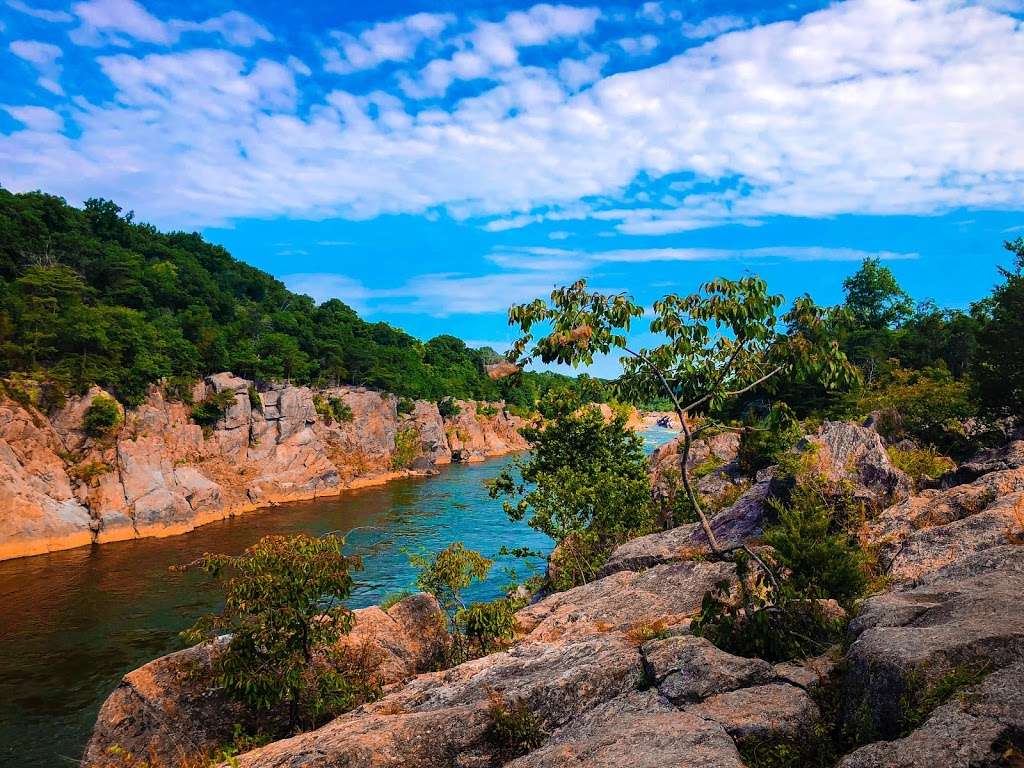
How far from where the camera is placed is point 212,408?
65.1 metres

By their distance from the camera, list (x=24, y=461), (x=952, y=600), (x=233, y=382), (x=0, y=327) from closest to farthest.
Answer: (x=952, y=600) → (x=24, y=461) → (x=0, y=327) → (x=233, y=382)

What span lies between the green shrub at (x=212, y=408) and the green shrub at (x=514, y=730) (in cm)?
6303

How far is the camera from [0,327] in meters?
50.7

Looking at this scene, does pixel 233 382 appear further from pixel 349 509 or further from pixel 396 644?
pixel 396 644

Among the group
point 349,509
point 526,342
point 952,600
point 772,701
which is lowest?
point 349,509

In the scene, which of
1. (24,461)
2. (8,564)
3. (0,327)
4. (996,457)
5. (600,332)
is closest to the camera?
(600,332)

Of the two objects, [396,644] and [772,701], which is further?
[396,644]

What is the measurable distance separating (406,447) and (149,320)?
36.1 metres

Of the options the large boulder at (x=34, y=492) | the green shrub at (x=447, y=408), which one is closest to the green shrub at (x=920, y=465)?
the large boulder at (x=34, y=492)

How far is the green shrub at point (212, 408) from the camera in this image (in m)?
64.1

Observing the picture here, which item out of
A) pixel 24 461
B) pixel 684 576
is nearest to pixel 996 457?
pixel 684 576

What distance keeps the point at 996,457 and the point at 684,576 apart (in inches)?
455

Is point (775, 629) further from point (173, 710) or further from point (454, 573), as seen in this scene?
point (173, 710)

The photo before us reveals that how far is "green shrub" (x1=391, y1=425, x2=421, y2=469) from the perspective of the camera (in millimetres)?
87250
